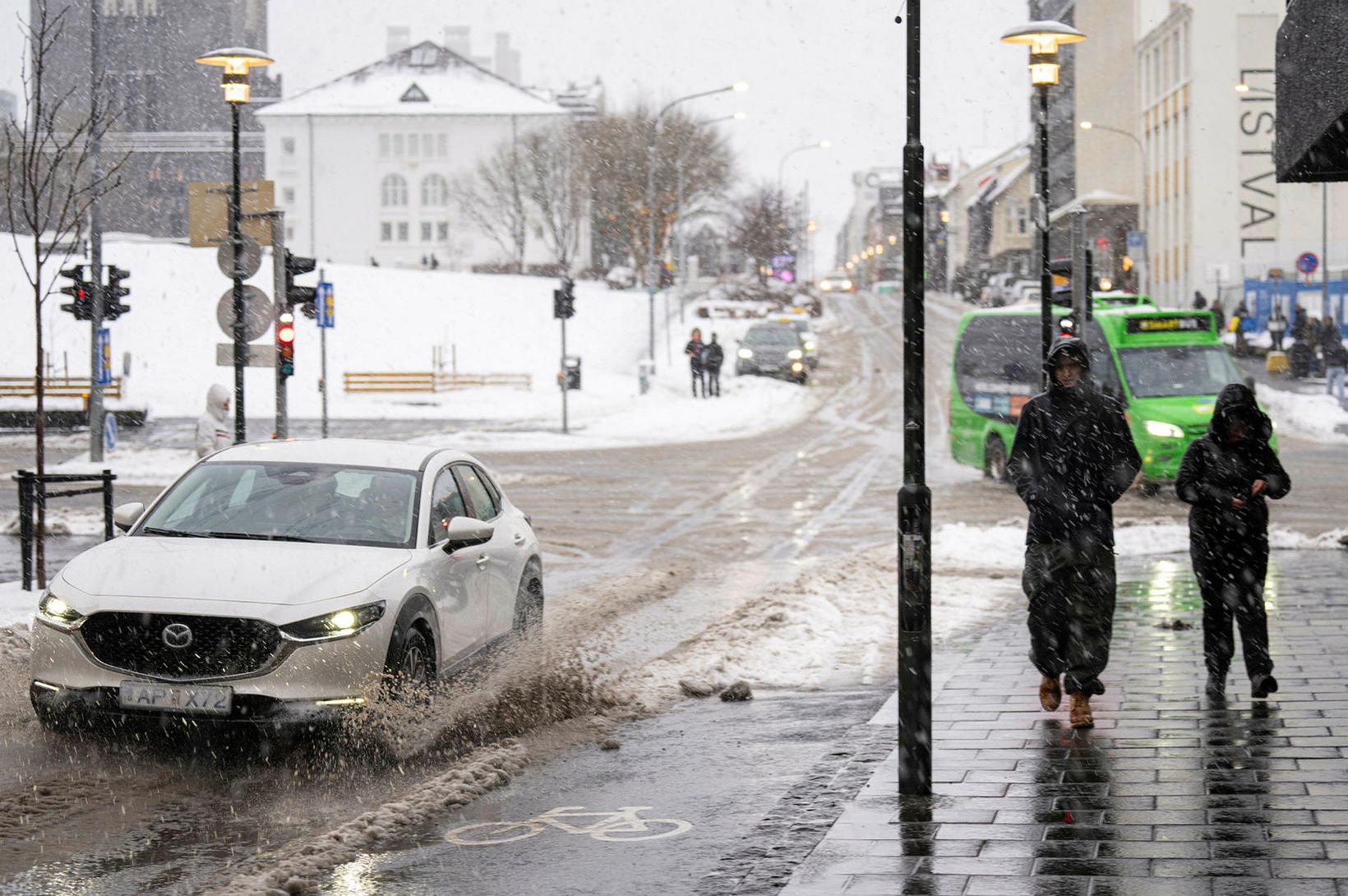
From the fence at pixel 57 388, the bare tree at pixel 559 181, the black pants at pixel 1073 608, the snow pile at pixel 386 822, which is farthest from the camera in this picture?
the bare tree at pixel 559 181

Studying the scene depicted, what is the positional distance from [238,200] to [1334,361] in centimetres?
2781

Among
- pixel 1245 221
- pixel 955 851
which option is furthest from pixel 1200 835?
pixel 1245 221

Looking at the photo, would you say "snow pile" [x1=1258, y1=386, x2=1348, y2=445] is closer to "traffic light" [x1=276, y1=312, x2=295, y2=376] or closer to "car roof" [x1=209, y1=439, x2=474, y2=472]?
"traffic light" [x1=276, y1=312, x2=295, y2=376]

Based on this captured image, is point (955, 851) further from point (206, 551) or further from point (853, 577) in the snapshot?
point (853, 577)

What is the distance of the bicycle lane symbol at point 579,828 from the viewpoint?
19.8 feet

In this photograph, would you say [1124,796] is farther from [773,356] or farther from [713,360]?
[773,356]

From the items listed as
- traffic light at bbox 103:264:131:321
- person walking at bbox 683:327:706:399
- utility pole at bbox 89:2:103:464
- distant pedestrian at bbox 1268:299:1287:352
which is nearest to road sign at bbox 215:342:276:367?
utility pole at bbox 89:2:103:464

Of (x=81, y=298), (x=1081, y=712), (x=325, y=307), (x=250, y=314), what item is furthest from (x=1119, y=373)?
(x=325, y=307)

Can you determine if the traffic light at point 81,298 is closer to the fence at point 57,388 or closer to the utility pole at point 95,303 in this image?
the utility pole at point 95,303

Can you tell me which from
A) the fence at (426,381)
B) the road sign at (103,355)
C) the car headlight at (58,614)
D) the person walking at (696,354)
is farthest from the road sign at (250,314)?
the fence at (426,381)

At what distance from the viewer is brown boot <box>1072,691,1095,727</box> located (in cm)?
755

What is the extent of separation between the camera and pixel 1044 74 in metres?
15.8

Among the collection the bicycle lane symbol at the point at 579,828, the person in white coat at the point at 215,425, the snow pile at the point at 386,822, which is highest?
the person in white coat at the point at 215,425

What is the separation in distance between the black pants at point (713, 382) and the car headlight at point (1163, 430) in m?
23.5
